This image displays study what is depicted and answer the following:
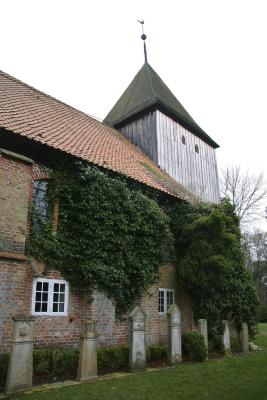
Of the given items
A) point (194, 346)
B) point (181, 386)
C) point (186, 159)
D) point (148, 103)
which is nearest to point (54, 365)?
point (181, 386)

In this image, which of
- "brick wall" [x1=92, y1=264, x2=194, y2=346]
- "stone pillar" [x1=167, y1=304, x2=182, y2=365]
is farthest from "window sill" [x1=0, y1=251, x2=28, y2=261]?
"stone pillar" [x1=167, y1=304, x2=182, y2=365]

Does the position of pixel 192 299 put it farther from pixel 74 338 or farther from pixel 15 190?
pixel 15 190

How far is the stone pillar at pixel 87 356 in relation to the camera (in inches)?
347

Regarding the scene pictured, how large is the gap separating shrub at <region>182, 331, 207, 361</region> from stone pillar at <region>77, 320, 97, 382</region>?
4.39 m

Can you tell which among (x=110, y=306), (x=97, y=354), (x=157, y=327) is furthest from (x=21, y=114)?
(x=157, y=327)

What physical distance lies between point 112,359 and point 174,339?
2.30 metres

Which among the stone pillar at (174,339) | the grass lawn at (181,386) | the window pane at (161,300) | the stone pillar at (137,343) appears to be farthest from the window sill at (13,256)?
the window pane at (161,300)

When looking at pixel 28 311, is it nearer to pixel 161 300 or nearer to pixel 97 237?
pixel 97 237

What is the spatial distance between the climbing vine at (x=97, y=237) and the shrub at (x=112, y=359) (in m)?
1.85

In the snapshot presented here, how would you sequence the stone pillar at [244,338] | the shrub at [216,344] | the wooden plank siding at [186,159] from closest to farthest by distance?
1. the shrub at [216,344]
2. the stone pillar at [244,338]
3. the wooden plank siding at [186,159]

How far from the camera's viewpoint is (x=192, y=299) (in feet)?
52.4

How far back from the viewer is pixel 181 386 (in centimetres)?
842

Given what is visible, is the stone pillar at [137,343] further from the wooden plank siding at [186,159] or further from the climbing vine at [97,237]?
the wooden plank siding at [186,159]

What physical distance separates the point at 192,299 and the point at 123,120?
12044 mm
